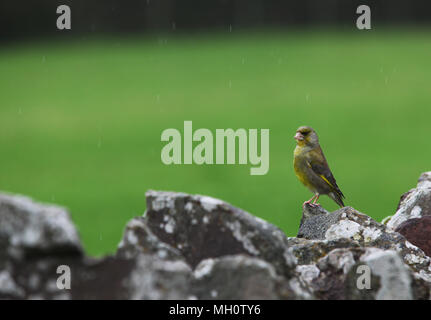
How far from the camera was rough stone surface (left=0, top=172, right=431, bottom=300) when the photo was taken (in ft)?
6.95

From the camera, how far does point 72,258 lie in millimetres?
2176

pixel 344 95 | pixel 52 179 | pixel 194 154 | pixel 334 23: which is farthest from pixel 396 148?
pixel 334 23

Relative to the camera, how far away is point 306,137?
5.59 metres

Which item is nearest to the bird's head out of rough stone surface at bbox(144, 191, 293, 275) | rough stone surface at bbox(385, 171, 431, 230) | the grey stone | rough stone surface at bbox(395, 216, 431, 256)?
rough stone surface at bbox(385, 171, 431, 230)

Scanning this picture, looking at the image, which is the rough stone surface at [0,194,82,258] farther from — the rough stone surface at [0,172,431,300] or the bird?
the bird

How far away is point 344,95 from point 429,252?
85.8ft

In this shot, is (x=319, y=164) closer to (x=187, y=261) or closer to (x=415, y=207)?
(x=415, y=207)

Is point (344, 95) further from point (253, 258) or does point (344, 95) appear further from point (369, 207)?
point (253, 258)

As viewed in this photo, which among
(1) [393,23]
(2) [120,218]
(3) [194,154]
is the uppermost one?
(1) [393,23]

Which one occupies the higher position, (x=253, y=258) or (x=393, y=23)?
(x=393, y=23)

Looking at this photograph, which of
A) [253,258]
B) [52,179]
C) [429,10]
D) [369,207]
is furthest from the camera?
[429,10]

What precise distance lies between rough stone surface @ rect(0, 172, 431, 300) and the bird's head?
2.52 m

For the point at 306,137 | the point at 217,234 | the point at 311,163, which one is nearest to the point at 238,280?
the point at 217,234

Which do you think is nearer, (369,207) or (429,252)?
(429,252)
